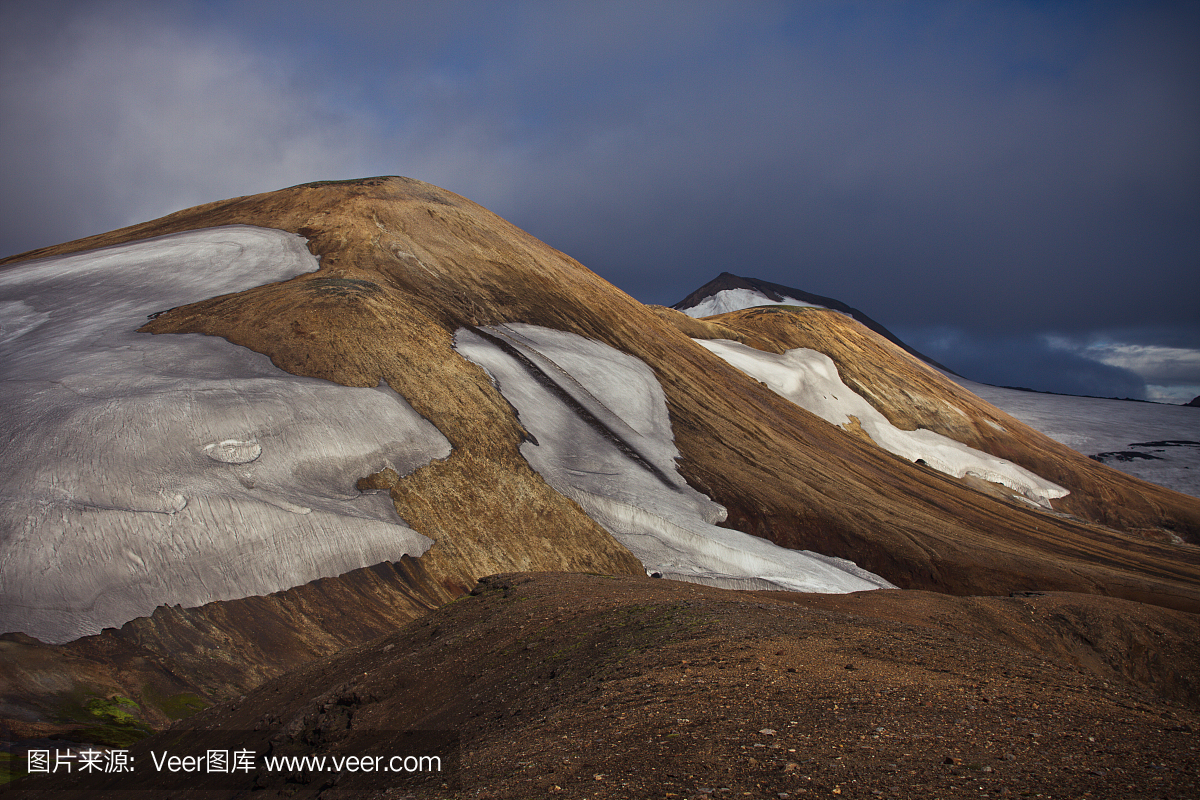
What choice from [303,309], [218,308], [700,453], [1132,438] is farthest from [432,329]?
[1132,438]

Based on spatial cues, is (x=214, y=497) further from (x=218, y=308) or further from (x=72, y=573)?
(x=218, y=308)

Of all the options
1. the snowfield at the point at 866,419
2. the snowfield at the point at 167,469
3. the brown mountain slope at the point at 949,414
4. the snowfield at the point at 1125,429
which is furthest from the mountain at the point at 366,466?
the snowfield at the point at 1125,429

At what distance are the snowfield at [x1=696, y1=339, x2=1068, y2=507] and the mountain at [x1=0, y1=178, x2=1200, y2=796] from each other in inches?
533

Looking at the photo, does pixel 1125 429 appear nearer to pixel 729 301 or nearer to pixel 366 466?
pixel 729 301

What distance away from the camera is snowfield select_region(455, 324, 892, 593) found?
19594mm

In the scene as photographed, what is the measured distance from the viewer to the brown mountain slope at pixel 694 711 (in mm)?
4591

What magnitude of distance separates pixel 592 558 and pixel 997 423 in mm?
44323

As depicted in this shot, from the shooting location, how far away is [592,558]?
60.0 feet

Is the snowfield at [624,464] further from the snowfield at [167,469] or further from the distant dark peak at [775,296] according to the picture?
the distant dark peak at [775,296]

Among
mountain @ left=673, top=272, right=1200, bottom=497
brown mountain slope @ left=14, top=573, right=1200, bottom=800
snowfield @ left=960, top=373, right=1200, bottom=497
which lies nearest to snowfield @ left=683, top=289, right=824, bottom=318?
mountain @ left=673, top=272, right=1200, bottom=497

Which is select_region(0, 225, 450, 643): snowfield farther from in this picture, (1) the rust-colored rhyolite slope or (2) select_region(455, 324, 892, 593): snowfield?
(2) select_region(455, 324, 892, 593): snowfield

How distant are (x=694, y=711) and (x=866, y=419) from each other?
148 ft

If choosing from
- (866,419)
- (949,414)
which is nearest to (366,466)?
(866,419)

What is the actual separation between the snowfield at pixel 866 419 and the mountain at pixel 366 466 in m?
13.5
